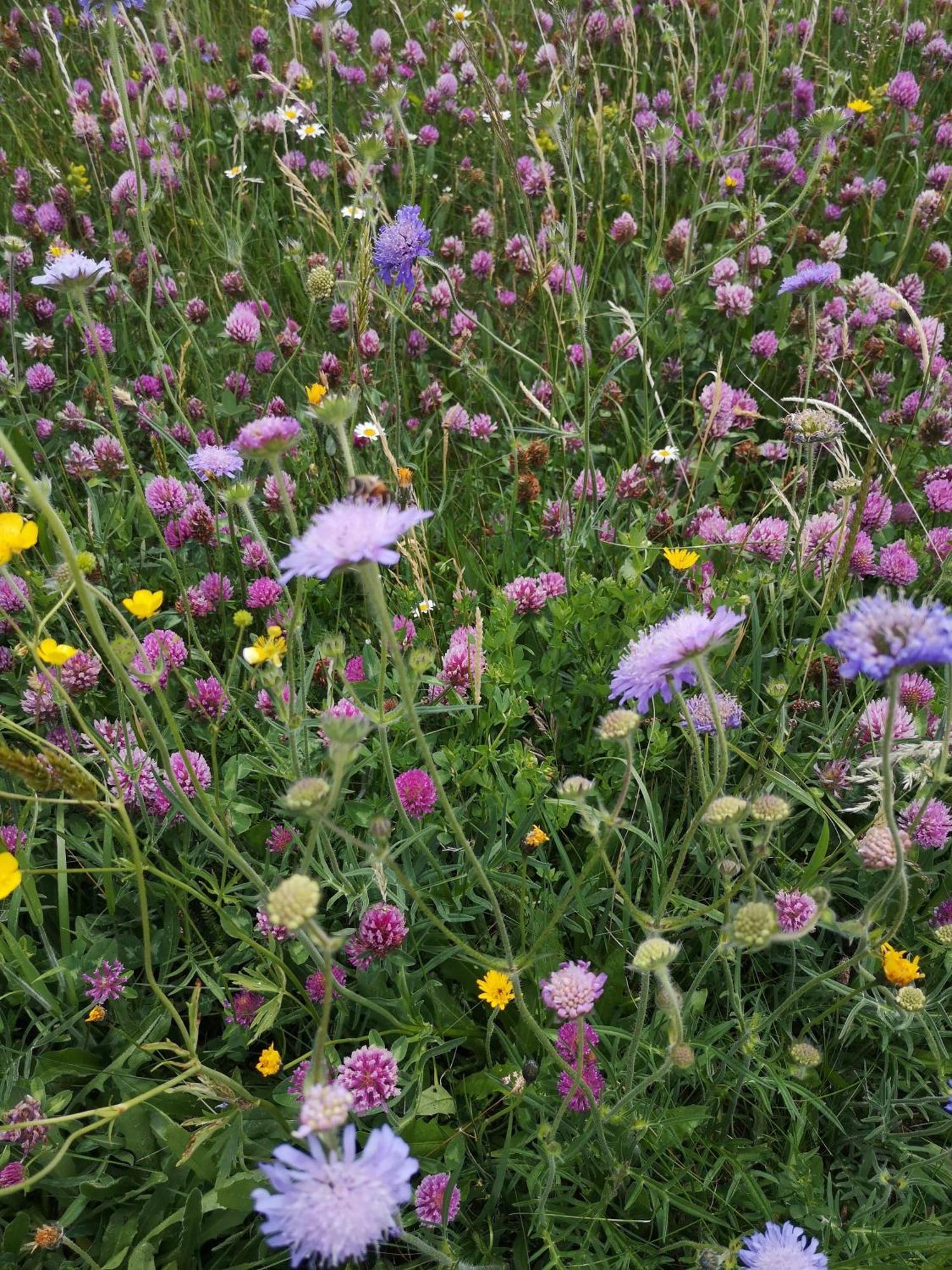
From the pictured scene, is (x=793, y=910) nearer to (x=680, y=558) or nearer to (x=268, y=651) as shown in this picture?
(x=680, y=558)

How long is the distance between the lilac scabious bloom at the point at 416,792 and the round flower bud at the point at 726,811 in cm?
65

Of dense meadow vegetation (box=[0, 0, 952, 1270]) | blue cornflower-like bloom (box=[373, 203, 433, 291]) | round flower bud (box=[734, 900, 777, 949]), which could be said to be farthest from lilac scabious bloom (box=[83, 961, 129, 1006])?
blue cornflower-like bloom (box=[373, 203, 433, 291])

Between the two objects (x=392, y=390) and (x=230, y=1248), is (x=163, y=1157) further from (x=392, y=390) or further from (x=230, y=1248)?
(x=392, y=390)

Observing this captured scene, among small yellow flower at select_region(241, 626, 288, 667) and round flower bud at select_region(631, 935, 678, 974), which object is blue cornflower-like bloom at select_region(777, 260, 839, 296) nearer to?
small yellow flower at select_region(241, 626, 288, 667)

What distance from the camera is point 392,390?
2.62 m

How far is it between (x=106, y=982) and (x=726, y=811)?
1.07 meters

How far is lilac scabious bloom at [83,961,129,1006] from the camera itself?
159 centimetres

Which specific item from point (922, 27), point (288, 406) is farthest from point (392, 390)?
point (922, 27)

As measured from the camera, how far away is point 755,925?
1.03 metres

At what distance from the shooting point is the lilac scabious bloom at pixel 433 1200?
4.55 ft

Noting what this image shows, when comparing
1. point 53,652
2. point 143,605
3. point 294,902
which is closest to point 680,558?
point 143,605

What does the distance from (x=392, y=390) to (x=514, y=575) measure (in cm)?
71

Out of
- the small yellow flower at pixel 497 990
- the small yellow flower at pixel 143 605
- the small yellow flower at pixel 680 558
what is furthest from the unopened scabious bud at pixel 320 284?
the small yellow flower at pixel 497 990

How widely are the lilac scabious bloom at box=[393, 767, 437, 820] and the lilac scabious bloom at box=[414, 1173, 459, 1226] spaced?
55cm
